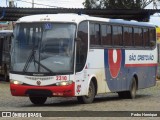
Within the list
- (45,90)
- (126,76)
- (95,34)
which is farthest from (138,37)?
(45,90)

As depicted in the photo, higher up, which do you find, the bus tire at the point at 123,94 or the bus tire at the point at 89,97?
the bus tire at the point at 89,97

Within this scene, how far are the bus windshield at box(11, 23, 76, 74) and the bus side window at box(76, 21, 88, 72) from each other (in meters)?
0.34

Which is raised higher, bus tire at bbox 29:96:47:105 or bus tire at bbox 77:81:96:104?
bus tire at bbox 77:81:96:104

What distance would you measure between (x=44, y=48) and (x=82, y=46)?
140 cm

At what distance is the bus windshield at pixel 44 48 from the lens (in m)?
20.2

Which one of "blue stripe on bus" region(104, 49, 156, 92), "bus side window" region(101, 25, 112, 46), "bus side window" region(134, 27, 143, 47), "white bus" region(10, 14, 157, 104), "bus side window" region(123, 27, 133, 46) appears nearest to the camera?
"white bus" region(10, 14, 157, 104)

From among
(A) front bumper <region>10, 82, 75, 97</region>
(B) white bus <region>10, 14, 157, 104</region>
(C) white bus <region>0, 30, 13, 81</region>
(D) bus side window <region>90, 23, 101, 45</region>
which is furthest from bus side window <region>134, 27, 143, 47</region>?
(C) white bus <region>0, 30, 13, 81</region>

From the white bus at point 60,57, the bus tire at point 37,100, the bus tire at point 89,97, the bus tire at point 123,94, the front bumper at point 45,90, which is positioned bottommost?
the bus tire at point 123,94

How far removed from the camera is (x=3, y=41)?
4116 cm

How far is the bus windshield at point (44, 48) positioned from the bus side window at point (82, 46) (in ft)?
1.13

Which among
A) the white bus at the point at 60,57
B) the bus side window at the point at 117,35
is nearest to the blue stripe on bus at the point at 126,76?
the white bus at the point at 60,57

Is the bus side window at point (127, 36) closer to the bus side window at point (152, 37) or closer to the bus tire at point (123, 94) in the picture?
the bus tire at point (123, 94)

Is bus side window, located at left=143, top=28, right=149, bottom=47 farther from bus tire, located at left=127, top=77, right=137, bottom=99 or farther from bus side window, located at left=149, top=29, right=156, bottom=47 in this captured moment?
bus tire, located at left=127, top=77, right=137, bottom=99

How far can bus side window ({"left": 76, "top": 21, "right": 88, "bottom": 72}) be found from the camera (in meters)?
20.7
